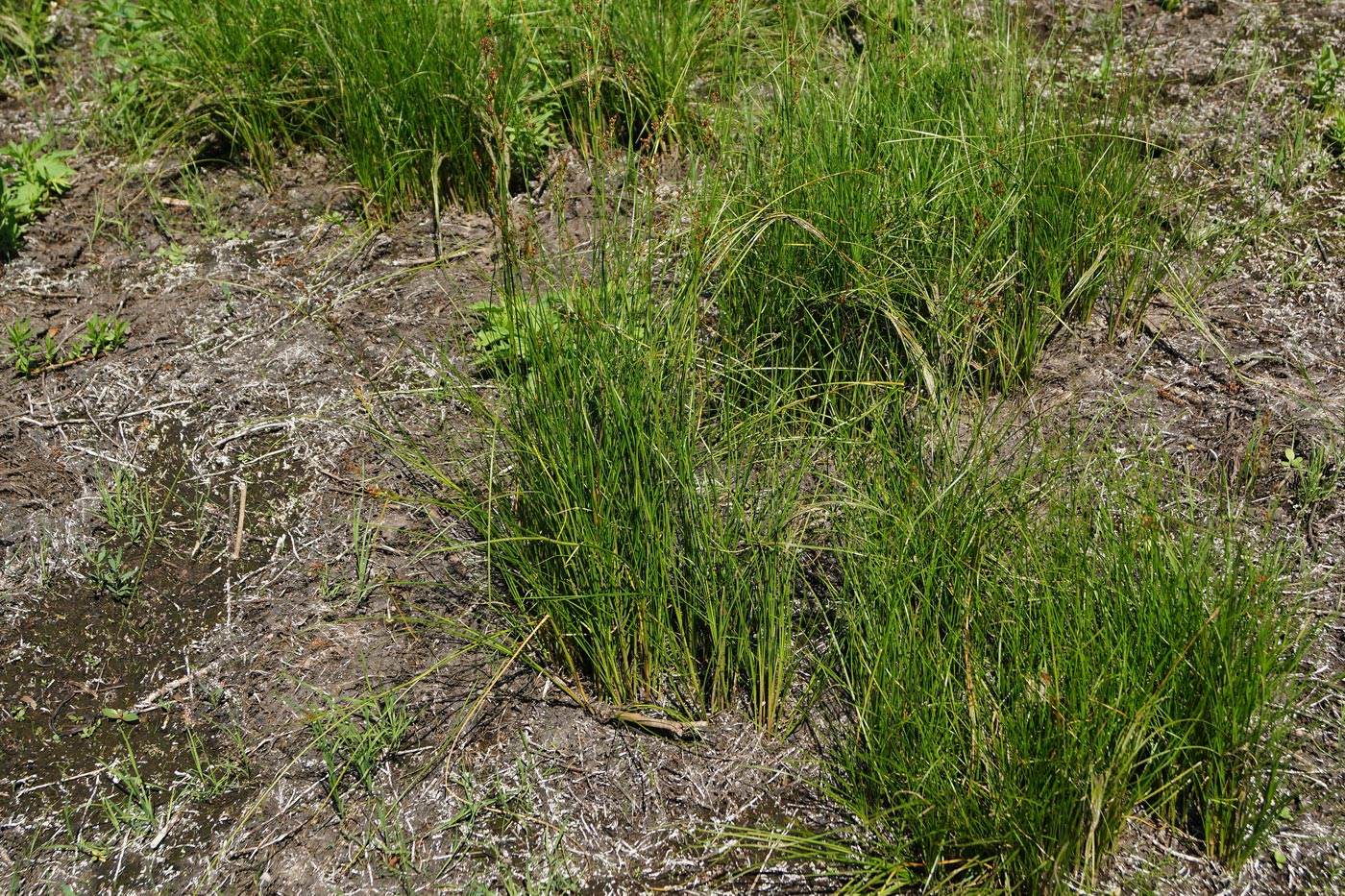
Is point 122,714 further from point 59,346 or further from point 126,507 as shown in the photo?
point 59,346

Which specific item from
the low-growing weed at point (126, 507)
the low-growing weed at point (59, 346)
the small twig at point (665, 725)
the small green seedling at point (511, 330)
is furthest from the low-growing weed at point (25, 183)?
the small twig at point (665, 725)

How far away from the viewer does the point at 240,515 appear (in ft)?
8.77

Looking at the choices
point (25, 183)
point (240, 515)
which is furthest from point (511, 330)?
point (25, 183)

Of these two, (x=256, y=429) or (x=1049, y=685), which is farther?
(x=256, y=429)

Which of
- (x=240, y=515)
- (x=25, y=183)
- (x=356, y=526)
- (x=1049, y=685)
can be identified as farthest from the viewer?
(x=25, y=183)

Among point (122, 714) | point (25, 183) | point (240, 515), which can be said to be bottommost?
point (122, 714)

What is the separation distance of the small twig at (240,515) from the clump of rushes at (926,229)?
1258mm

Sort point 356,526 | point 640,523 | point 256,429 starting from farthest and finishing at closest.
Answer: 1. point 256,429
2. point 356,526
3. point 640,523

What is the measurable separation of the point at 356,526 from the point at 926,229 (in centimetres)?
150

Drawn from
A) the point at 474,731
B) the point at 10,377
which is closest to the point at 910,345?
the point at 474,731

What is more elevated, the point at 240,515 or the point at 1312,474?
the point at 1312,474

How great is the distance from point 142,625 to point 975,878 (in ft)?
6.06

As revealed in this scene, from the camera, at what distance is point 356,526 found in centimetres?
255

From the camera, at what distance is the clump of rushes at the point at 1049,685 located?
5.97 ft
